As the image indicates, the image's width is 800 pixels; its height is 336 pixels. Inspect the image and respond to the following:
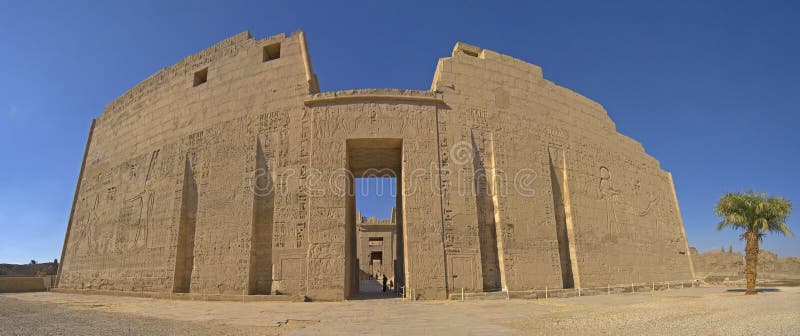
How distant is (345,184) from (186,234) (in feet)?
16.5

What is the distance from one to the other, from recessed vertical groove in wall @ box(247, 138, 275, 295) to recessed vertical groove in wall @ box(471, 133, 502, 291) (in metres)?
5.33

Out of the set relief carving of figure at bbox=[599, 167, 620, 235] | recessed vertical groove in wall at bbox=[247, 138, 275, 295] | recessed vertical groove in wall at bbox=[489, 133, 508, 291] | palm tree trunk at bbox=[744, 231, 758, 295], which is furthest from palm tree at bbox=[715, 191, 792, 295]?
recessed vertical groove in wall at bbox=[247, 138, 275, 295]

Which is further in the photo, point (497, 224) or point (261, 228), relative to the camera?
point (497, 224)

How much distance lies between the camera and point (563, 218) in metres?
12.5

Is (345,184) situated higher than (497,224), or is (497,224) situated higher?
(345,184)

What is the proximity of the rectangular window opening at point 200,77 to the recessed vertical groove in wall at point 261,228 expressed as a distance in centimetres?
396

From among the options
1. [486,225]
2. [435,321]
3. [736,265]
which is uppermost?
[486,225]

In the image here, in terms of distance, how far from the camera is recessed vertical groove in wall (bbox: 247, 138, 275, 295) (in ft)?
34.6

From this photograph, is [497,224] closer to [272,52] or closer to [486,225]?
[486,225]

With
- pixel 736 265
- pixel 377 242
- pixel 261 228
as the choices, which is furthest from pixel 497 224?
pixel 736 265

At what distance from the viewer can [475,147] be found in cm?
1147

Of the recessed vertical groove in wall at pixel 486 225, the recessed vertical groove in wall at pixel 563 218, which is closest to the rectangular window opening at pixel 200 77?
the recessed vertical groove in wall at pixel 486 225

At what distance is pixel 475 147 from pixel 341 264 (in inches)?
183

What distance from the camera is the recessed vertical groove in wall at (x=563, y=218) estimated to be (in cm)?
1198
